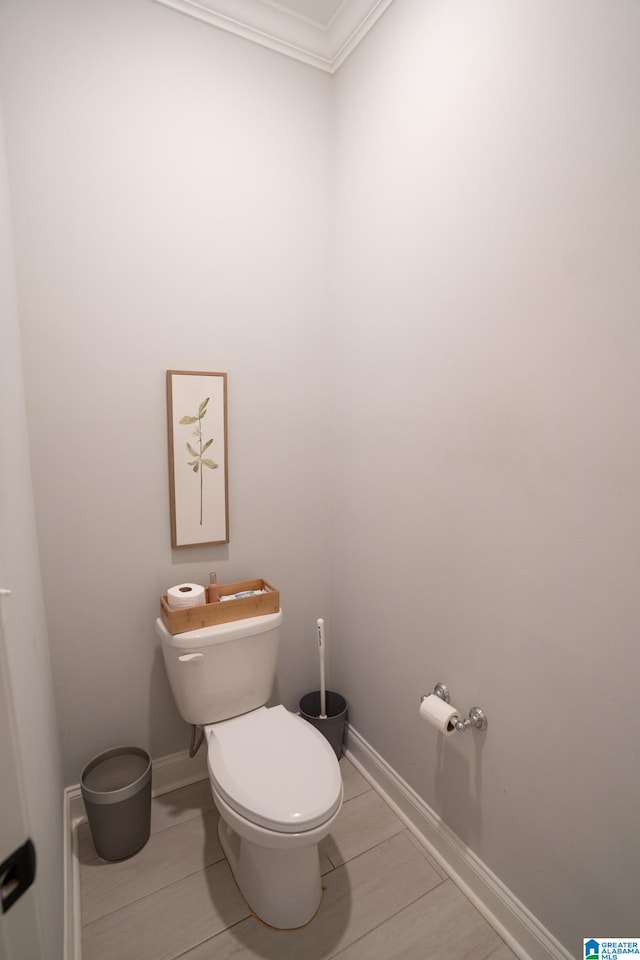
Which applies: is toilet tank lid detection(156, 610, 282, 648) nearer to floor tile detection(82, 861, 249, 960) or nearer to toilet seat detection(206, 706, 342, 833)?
toilet seat detection(206, 706, 342, 833)

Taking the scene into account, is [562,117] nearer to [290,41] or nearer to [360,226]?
[360,226]

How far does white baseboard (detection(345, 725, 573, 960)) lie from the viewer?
117 centimetres

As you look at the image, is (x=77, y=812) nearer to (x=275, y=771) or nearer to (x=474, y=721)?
(x=275, y=771)

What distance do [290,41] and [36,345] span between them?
1414 mm

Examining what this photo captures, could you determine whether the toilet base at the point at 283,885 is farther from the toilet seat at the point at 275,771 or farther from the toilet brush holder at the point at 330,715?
the toilet brush holder at the point at 330,715

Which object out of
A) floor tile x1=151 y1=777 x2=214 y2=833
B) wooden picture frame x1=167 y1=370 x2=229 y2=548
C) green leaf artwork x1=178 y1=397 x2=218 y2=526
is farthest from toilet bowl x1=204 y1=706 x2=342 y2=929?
green leaf artwork x1=178 y1=397 x2=218 y2=526

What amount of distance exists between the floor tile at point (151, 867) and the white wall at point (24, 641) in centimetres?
22

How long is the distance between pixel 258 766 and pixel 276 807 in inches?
6.0

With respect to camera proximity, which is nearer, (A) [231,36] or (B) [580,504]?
(B) [580,504]

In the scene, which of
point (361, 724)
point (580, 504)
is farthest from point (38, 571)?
point (580, 504)

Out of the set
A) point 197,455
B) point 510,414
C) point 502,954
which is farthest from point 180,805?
point 510,414

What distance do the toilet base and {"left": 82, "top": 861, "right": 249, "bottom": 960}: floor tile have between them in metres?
0.09

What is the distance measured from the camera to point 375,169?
158 centimetres

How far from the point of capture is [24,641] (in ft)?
3.07
